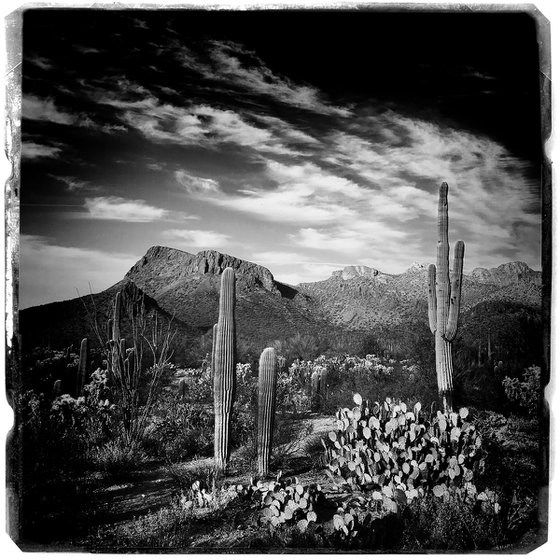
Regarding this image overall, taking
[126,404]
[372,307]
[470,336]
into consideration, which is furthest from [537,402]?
[126,404]

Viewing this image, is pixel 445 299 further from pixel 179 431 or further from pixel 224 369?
pixel 179 431

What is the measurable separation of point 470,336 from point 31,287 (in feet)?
13.5

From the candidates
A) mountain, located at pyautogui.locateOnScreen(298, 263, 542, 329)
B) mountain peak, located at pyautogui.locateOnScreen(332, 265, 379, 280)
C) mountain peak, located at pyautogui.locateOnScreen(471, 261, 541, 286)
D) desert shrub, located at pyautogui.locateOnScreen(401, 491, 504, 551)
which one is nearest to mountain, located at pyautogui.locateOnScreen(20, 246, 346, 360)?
mountain, located at pyautogui.locateOnScreen(298, 263, 542, 329)

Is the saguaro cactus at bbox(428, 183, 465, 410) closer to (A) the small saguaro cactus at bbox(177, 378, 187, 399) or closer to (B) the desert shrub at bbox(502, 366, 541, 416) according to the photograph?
(B) the desert shrub at bbox(502, 366, 541, 416)

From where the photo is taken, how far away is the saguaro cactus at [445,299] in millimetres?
5715

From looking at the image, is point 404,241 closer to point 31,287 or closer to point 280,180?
point 280,180

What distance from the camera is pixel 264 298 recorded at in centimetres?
583

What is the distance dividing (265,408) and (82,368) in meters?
1.73

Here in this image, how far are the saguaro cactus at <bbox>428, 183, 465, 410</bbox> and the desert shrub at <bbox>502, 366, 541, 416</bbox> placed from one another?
1.86 ft

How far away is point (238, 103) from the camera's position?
556 centimetres

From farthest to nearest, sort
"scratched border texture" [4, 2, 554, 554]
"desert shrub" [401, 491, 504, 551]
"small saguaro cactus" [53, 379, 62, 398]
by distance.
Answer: "small saguaro cactus" [53, 379, 62, 398], "scratched border texture" [4, 2, 554, 554], "desert shrub" [401, 491, 504, 551]

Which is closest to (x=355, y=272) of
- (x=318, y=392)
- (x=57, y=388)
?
(x=318, y=392)

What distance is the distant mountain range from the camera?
18.4ft

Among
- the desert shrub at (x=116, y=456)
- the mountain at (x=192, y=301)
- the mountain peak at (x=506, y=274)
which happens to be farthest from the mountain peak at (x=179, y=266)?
the mountain peak at (x=506, y=274)
